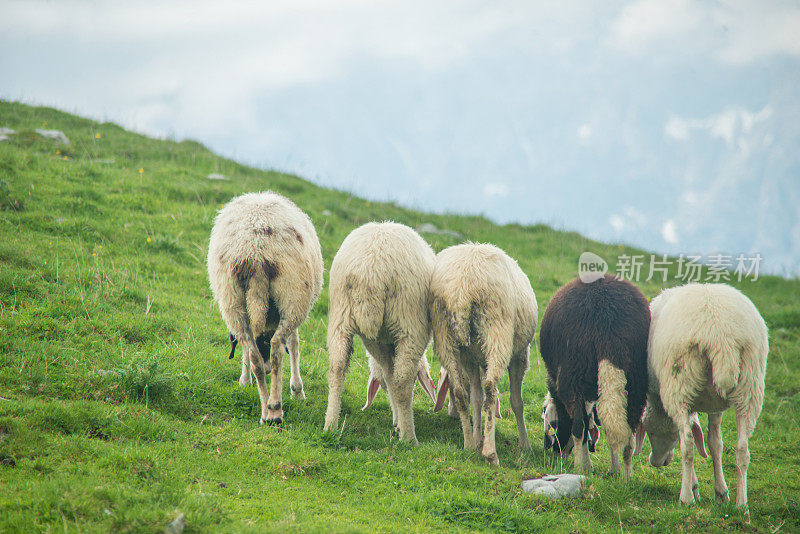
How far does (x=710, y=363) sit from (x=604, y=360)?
1.03 meters

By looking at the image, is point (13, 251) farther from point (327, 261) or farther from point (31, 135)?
point (31, 135)

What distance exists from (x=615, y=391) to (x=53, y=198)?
34.7 feet

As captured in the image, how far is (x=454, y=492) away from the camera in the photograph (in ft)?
18.5

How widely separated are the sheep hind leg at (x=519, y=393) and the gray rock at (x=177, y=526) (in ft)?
14.7

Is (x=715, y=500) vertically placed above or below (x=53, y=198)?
below

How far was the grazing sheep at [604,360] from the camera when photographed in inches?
251

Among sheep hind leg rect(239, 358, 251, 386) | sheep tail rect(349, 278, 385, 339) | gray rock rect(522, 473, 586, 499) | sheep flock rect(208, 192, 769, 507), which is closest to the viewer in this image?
gray rock rect(522, 473, 586, 499)

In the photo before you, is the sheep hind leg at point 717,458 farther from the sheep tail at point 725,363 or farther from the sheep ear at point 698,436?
the sheep tail at point 725,363

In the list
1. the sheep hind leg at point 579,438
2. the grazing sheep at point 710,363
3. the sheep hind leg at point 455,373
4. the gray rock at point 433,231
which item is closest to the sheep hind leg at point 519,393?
the sheep hind leg at point 579,438

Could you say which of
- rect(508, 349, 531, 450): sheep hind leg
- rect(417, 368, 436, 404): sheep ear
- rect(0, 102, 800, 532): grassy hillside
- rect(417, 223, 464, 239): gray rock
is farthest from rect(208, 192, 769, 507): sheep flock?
rect(417, 223, 464, 239): gray rock

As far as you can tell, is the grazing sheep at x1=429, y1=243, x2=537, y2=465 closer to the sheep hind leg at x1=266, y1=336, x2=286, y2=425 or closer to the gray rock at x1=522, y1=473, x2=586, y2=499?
the gray rock at x1=522, y1=473, x2=586, y2=499

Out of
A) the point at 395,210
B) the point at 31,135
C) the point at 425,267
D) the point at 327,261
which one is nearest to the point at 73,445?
the point at 425,267

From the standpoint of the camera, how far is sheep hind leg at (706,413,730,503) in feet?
20.8

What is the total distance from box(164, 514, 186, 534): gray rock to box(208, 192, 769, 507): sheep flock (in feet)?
7.37
